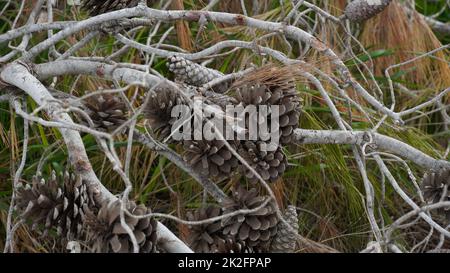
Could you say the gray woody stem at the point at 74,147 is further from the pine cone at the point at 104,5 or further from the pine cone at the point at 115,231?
the pine cone at the point at 104,5

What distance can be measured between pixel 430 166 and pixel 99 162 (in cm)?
66

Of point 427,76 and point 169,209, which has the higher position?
point 427,76

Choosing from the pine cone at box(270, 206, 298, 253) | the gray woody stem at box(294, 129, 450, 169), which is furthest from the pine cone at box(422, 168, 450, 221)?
the pine cone at box(270, 206, 298, 253)

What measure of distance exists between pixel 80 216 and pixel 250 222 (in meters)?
0.23

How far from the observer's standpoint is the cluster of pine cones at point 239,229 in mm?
876

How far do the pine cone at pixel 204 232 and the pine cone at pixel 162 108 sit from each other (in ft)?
0.42

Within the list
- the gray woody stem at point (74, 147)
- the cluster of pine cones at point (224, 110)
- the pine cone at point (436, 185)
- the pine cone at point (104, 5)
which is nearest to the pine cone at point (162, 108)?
the cluster of pine cones at point (224, 110)

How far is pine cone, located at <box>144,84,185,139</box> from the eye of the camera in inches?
36.2

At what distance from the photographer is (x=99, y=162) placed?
1.31 m

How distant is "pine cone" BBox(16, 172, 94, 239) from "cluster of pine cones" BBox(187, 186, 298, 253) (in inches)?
5.8

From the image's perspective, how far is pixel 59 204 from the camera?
842 mm
